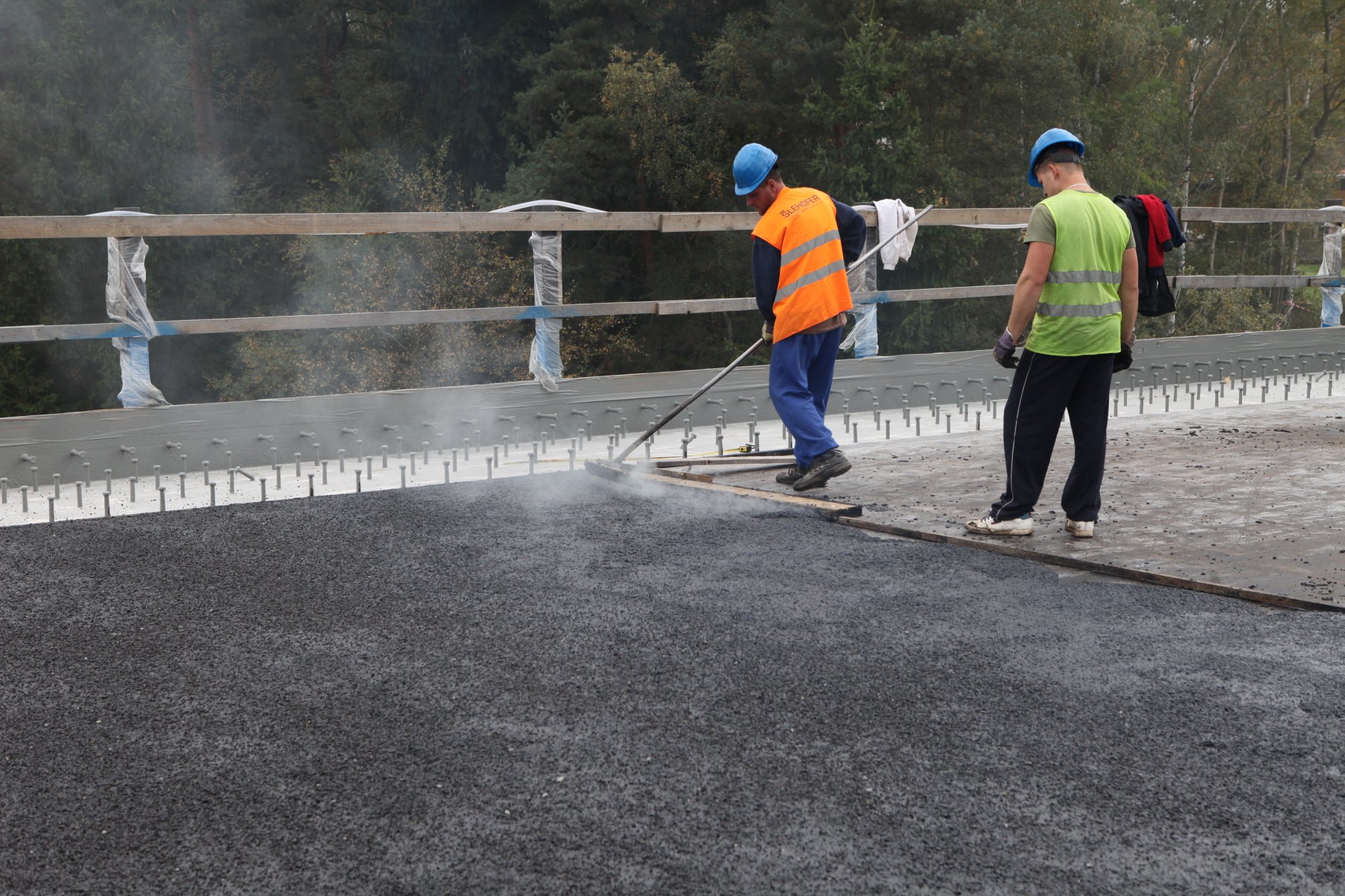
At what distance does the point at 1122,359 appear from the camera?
15.7 feet

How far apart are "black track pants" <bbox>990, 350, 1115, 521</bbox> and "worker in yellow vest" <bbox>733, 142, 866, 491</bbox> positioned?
1.12m

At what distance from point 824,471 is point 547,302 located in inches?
108

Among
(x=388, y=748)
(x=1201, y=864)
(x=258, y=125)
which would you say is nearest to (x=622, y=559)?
(x=388, y=748)

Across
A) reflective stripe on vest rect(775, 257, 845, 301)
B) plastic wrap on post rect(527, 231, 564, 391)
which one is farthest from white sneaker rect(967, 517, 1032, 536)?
plastic wrap on post rect(527, 231, 564, 391)

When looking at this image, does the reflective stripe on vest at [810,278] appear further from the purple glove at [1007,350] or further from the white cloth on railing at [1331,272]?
the white cloth on railing at [1331,272]

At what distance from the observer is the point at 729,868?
2.32 meters

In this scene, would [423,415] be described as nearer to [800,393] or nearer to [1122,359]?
[800,393]

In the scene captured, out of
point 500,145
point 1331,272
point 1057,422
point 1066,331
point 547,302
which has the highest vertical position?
point 500,145

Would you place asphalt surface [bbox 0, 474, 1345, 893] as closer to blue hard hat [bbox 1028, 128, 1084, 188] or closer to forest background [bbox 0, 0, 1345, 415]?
blue hard hat [bbox 1028, 128, 1084, 188]

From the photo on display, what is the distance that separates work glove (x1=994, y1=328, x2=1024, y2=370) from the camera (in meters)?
4.54

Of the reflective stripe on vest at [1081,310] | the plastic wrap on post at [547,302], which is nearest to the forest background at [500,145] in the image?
the plastic wrap on post at [547,302]

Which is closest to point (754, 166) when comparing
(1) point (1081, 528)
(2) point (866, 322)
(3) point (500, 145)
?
(1) point (1081, 528)

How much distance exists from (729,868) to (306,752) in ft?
3.64

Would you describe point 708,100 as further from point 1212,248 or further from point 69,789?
point 69,789
